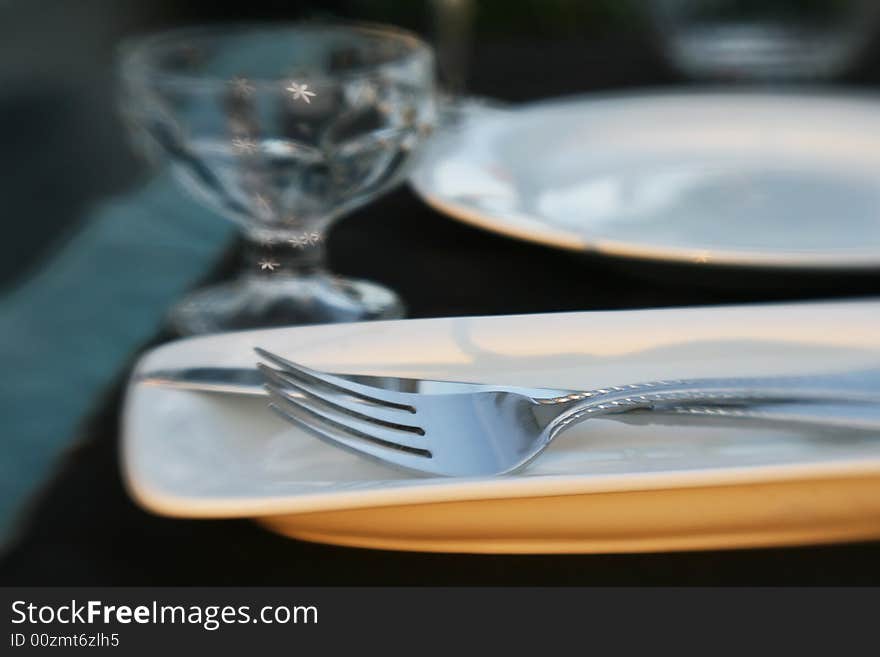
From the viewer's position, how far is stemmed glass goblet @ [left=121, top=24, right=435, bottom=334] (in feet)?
1.46

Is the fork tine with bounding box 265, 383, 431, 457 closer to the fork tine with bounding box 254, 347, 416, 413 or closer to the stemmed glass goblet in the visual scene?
the fork tine with bounding box 254, 347, 416, 413

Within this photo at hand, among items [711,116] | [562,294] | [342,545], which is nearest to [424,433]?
[342,545]

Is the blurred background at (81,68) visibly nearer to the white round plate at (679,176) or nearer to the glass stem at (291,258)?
the white round plate at (679,176)

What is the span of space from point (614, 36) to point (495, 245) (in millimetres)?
566

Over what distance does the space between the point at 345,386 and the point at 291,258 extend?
6.4 inches

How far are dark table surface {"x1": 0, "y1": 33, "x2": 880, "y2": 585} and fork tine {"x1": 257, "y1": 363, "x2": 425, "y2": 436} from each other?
35 mm

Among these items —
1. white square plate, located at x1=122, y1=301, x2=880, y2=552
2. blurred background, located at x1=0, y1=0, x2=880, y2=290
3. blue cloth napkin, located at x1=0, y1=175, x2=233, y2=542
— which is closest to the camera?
white square plate, located at x1=122, y1=301, x2=880, y2=552

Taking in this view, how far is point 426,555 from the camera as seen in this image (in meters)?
0.30

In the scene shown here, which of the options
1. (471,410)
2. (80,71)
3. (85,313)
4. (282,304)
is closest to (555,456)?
(471,410)

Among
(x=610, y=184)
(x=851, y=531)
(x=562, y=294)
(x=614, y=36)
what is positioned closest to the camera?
(x=851, y=531)

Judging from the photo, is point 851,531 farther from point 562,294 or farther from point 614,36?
point 614,36

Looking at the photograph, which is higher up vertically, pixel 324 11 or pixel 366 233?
pixel 366 233

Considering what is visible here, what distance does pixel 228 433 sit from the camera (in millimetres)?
319

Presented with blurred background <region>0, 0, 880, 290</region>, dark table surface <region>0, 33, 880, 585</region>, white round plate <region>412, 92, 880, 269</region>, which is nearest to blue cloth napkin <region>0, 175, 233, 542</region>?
dark table surface <region>0, 33, 880, 585</region>
